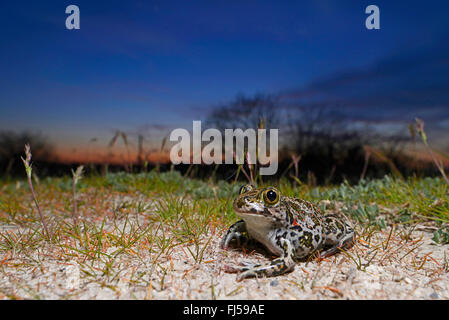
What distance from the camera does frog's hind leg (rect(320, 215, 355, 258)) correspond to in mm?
4055

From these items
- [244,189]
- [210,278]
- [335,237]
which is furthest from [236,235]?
[335,237]

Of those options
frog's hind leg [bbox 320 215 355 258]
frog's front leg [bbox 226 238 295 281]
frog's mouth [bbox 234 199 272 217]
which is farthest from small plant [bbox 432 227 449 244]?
frog's mouth [bbox 234 199 272 217]

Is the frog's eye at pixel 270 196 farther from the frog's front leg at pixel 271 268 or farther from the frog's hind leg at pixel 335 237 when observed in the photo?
the frog's hind leg at pixel 335 237

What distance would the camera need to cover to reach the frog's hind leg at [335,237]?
4.05 metres

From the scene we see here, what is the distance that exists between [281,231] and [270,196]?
47cm

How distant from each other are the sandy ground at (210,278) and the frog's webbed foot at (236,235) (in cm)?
12

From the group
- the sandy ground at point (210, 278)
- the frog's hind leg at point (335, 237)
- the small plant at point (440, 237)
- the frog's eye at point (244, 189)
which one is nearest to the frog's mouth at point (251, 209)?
the frog's eye at point (244, 189)

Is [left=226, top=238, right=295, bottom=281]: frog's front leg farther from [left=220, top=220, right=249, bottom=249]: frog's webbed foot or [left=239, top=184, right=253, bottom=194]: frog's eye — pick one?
[left=239, top=184, right=253, bottom=194]: frog's eye

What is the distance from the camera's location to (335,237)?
412 cm

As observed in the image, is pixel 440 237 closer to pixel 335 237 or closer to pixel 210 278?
pixel 335 237

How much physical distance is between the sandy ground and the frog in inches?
4.8
